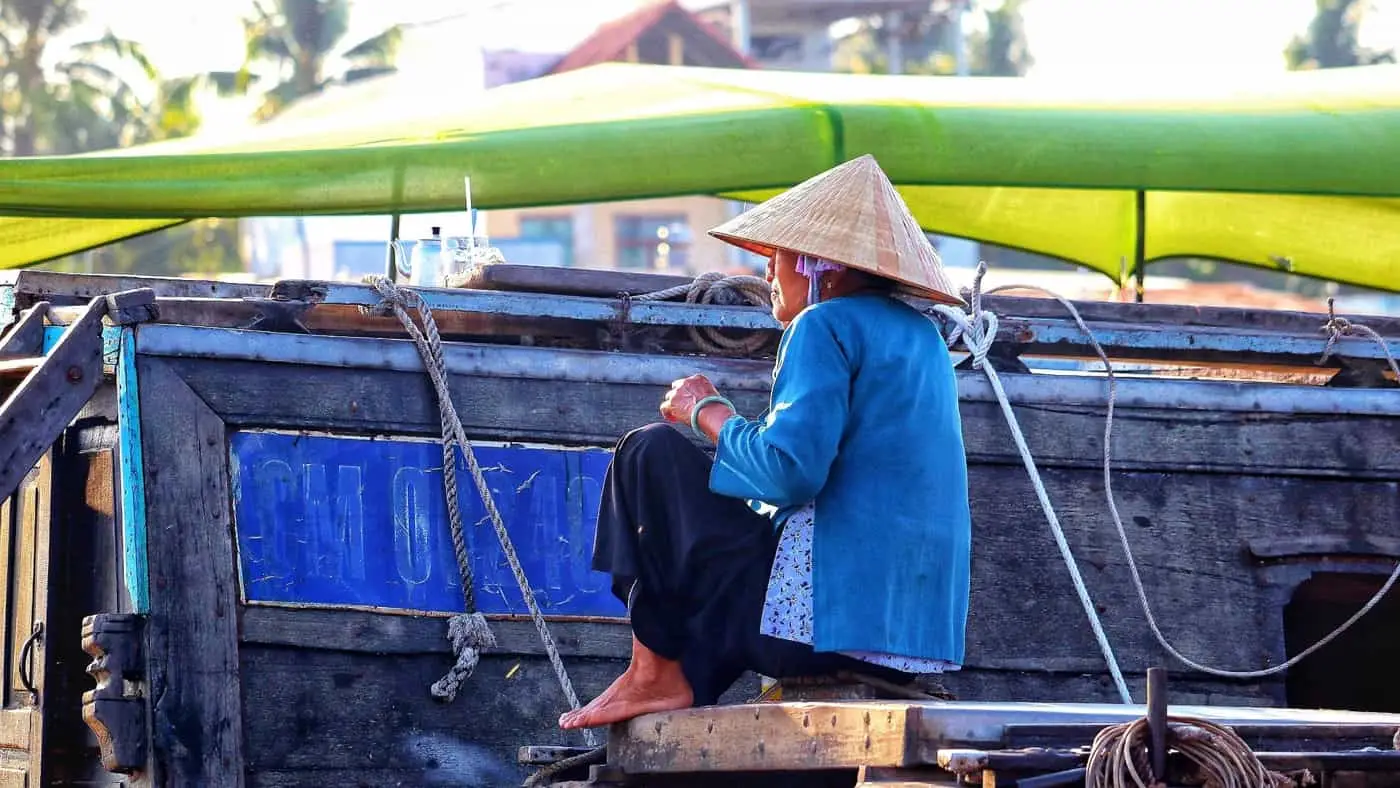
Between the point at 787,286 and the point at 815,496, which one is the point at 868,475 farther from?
the point at 787,286

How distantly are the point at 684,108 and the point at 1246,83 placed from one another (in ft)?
7.91

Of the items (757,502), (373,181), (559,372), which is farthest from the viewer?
(373,181)

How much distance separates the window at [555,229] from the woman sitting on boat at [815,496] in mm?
25245

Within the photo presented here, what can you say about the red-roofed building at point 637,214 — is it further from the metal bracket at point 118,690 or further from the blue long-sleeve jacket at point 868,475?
the blue long-sleeve jacket at point 868,475

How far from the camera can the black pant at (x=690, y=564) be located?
3.66 m

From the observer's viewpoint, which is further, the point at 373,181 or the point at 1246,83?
the point at 1246,83

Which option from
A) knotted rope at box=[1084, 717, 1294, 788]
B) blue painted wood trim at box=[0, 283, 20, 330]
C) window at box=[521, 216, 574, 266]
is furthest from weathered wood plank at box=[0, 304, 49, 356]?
window at box=[521, 216, 574, 266]

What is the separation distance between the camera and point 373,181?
5.39 meters

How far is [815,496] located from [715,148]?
2154 mm

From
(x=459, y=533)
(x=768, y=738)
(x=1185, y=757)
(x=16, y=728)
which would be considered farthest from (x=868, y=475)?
(x=16, y=728)

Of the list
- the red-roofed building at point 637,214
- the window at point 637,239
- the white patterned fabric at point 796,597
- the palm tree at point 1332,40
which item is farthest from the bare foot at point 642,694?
the palm tree at point 1332,40

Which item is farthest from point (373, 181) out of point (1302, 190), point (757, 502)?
point (1302, 190)

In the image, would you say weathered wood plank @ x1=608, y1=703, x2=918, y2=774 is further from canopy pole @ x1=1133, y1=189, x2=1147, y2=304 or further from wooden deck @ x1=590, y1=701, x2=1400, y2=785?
canopy pole @ x1=1133, y1=189, x2=1147, y2=304

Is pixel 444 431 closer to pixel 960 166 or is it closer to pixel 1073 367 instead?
pixel 960 166
